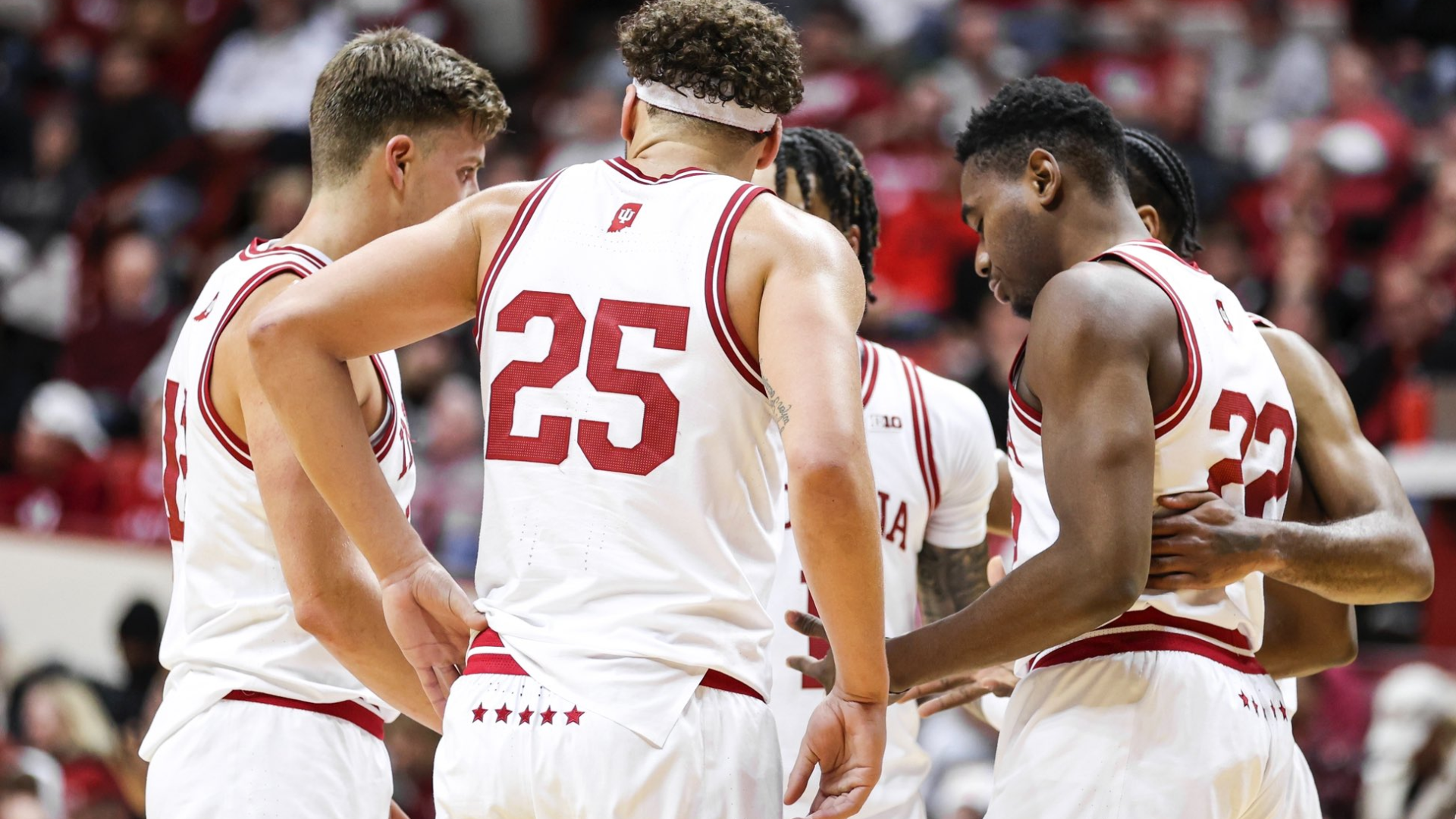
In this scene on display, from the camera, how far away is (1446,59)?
13.0m

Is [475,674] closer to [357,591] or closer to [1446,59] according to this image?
[357,591]

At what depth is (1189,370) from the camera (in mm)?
3561

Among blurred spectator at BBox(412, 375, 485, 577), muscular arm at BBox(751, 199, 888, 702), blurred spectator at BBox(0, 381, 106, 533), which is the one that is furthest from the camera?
blurred spectator at BBox(0, 381, 106, 533)

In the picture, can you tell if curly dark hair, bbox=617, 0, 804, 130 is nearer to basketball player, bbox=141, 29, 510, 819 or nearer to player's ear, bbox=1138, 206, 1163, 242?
basketball player, bbox=141, 29, 510, 819

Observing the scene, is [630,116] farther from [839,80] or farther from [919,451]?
[839,80]

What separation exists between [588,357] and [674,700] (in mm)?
687

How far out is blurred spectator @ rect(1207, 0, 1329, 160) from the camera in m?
13.0

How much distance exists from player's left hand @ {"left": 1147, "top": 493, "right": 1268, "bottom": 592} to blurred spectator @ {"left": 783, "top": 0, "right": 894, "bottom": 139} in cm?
943

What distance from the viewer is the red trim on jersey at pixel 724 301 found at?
3211 millimetres

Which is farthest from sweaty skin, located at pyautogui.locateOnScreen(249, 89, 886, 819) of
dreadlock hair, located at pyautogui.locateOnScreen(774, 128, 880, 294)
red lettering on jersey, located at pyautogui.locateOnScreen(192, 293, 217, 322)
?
dreadlock hair, located at pyautogui.locateOnScreen(774, 128, 880, 294)

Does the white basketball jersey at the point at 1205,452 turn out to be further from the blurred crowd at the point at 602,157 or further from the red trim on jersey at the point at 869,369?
the blurred crowd at the point at 602,157

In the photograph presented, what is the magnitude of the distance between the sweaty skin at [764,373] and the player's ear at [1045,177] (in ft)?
2.37

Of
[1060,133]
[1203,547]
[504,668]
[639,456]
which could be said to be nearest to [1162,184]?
[1060,133]

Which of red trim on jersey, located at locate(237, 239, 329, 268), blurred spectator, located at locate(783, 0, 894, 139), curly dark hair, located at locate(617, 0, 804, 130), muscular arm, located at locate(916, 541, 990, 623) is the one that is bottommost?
blurred spectator, located at locate(783, 0, 894, 139)
